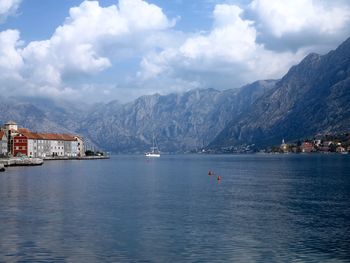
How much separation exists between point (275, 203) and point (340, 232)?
24.9m

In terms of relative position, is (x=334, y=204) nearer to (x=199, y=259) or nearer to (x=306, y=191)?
(x=306, y=191)

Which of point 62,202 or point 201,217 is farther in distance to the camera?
point 62,202

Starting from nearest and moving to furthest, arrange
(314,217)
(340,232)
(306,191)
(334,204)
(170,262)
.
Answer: (170,262) < (340,232) < (314,217) < (334,204) < (306,191)

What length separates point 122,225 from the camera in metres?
53.3

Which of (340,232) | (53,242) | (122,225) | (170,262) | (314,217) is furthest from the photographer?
(314,217)

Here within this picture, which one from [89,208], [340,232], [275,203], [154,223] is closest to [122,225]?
[154,223]

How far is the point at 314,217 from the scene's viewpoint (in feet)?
194

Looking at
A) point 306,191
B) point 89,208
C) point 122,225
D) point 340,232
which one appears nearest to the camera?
point 340,232

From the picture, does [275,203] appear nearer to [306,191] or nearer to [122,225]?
[306,191]

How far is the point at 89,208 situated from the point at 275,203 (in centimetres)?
2787

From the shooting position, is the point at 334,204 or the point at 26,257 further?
the point at 334,204

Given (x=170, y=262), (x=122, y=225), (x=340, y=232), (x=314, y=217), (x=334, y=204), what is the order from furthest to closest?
(x=334, y=204) → (x=314, y=217) → (x=122, y=225) → (x=340, y=232) → (x=170, y=262)

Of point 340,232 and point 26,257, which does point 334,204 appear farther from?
point 26,257

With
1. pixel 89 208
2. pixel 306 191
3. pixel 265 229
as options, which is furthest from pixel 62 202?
pixel 306 191
